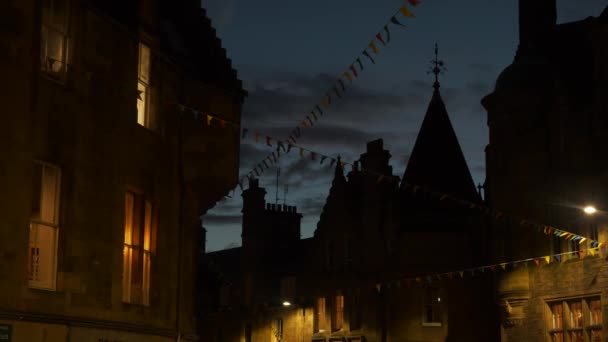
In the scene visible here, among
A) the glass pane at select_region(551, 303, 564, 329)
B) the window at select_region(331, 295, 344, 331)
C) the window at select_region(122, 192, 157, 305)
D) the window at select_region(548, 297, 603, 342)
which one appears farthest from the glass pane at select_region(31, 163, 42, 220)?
the window at select_region(331, 295, 344, 331)

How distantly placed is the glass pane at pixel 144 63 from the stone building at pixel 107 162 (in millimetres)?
42

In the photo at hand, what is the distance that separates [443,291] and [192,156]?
83.5ft

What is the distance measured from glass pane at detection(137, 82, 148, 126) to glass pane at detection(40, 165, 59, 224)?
342cm

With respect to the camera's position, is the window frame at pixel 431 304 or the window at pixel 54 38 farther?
the window frame at pixel 431 304

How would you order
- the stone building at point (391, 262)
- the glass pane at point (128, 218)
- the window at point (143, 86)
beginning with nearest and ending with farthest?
the glass pane at point (128, 218)
the window at point (143, 86)
the stone building at point (391, 262)

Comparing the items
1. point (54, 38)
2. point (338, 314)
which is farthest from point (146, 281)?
point (338, 314)

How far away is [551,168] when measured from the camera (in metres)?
33.9

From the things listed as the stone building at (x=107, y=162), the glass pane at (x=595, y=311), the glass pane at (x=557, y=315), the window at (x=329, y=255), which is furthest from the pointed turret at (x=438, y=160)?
the stone building at (x=107, y=162)

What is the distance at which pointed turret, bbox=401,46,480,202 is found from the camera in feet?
160

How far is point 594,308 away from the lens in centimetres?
3173

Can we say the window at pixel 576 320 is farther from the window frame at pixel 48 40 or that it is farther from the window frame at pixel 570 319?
the window frame at pixel 48 40

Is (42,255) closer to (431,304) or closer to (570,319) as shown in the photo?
(570,319)

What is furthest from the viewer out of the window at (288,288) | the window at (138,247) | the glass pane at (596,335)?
the window at (288,288)

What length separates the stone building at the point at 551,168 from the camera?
3178 centimetres
